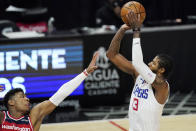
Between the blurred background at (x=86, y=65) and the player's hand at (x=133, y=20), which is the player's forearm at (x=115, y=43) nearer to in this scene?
the player's hand at (x=133, y=20)

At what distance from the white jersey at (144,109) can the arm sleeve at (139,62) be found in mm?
325

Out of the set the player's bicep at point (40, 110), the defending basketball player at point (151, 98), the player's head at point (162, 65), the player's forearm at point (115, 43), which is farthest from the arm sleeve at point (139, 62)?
the player's bicep at point (40, 110)

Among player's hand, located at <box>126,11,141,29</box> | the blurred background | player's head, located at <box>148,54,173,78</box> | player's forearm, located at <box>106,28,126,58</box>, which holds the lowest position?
the blurred background

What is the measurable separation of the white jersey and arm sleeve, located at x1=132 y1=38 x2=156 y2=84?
0.33 meters

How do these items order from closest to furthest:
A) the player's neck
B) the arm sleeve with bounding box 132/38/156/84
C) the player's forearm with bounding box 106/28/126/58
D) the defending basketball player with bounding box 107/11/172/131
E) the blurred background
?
the arm sleeve with bounding box 132/38/156/84, the player's neck, the defending basketball player with bounding box 107/11/172/131, the player's forearm with bounding box 106/28/126/58, the blurred background

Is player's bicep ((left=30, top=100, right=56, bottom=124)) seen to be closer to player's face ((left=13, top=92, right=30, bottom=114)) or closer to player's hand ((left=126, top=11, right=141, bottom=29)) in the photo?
player's face ((left=13, top=92, right=30, bottom=114))

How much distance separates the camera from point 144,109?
5.98 metres

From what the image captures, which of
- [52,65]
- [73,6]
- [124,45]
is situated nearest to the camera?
[52,65]

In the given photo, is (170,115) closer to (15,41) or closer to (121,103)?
(121,103)

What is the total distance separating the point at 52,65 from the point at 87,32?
121 centimetres

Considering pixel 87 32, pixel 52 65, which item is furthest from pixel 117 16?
pixel 52 65

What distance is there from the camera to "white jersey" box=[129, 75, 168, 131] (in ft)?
19.6

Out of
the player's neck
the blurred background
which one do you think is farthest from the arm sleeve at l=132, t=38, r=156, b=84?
the blurred background

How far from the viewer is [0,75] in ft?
29.9
